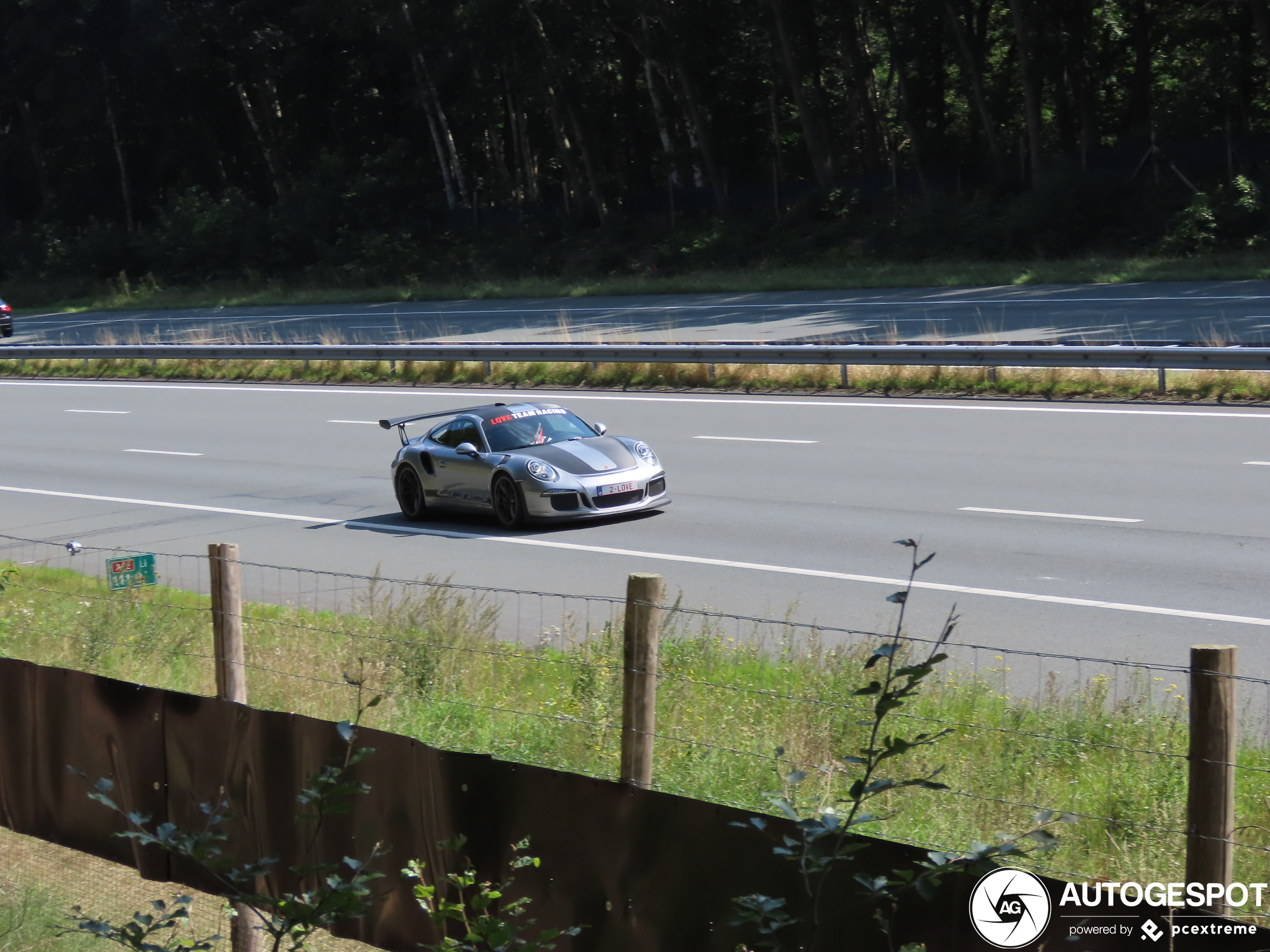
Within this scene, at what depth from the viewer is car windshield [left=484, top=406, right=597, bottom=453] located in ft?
48.3

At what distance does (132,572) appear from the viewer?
9.43 meters

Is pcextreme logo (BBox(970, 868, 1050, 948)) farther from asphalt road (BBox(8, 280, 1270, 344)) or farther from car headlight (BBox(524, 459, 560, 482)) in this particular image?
asphalt road (BBox(8, 280, 1270, 344))

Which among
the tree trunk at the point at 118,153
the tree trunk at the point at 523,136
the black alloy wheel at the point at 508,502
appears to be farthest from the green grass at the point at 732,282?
the black alloy wheel at the point at 508,502

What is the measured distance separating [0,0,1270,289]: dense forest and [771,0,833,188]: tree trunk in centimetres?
19

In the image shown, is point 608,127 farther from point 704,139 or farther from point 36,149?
point 36,149

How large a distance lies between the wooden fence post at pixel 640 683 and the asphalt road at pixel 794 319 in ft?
56.8

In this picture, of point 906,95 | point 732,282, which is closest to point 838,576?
point 732,282

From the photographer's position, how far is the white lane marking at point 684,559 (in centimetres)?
968

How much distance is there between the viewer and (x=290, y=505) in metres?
16.3

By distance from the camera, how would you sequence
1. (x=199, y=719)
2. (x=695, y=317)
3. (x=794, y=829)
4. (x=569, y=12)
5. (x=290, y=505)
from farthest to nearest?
(x=569, y=12) < (x=695, y=317) < (x=290, y=505) < (x=199, y=719) < (x=794, y=829)

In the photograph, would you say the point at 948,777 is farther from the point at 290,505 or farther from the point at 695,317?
the point at 695,317

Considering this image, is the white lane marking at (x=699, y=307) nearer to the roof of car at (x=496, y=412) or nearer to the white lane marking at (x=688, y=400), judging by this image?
the white lane marking at (x=688, y=400)

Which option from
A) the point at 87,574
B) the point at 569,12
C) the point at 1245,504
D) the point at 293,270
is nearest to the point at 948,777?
the point at 1245,504

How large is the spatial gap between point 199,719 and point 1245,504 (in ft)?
33.5
